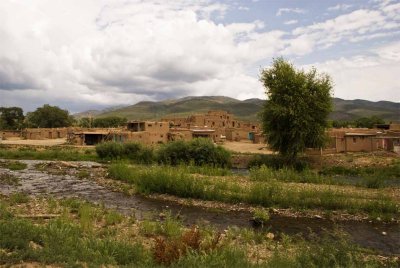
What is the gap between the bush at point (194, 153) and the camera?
38.4 m

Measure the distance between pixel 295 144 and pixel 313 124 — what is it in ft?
8.42

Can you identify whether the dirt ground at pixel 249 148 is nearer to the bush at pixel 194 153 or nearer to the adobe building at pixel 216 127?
the adobe building at pixel 216 127

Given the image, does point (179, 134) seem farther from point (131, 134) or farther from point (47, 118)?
point (47, 118)

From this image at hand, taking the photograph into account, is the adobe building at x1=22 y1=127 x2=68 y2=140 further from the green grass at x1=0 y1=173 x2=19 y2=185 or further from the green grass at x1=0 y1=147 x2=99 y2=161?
the green grass at x1=0 y1=173 x2=19 y2=185

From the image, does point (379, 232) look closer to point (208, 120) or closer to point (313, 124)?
point (313, 124)

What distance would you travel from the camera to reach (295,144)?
121 ft

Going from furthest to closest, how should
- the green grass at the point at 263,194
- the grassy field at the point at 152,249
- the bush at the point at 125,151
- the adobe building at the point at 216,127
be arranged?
the adobe building at the point at 216,127, the bush at the point at 125,151, the green grass at the point at 263,194, the grassy field at the point at 152,249

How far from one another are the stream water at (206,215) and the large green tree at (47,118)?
69.6m

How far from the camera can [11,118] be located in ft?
320

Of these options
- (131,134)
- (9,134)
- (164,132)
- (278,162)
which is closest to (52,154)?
(131,134)

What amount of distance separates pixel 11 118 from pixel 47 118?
34.9 feet

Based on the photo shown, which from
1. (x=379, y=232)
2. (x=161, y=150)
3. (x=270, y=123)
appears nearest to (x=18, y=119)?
(x=161, y=150)

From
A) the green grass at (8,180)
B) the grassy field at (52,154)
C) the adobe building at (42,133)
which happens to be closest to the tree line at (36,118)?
the adobe building at (42,133)

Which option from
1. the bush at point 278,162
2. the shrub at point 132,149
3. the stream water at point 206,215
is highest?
the shrub at point 132,149
